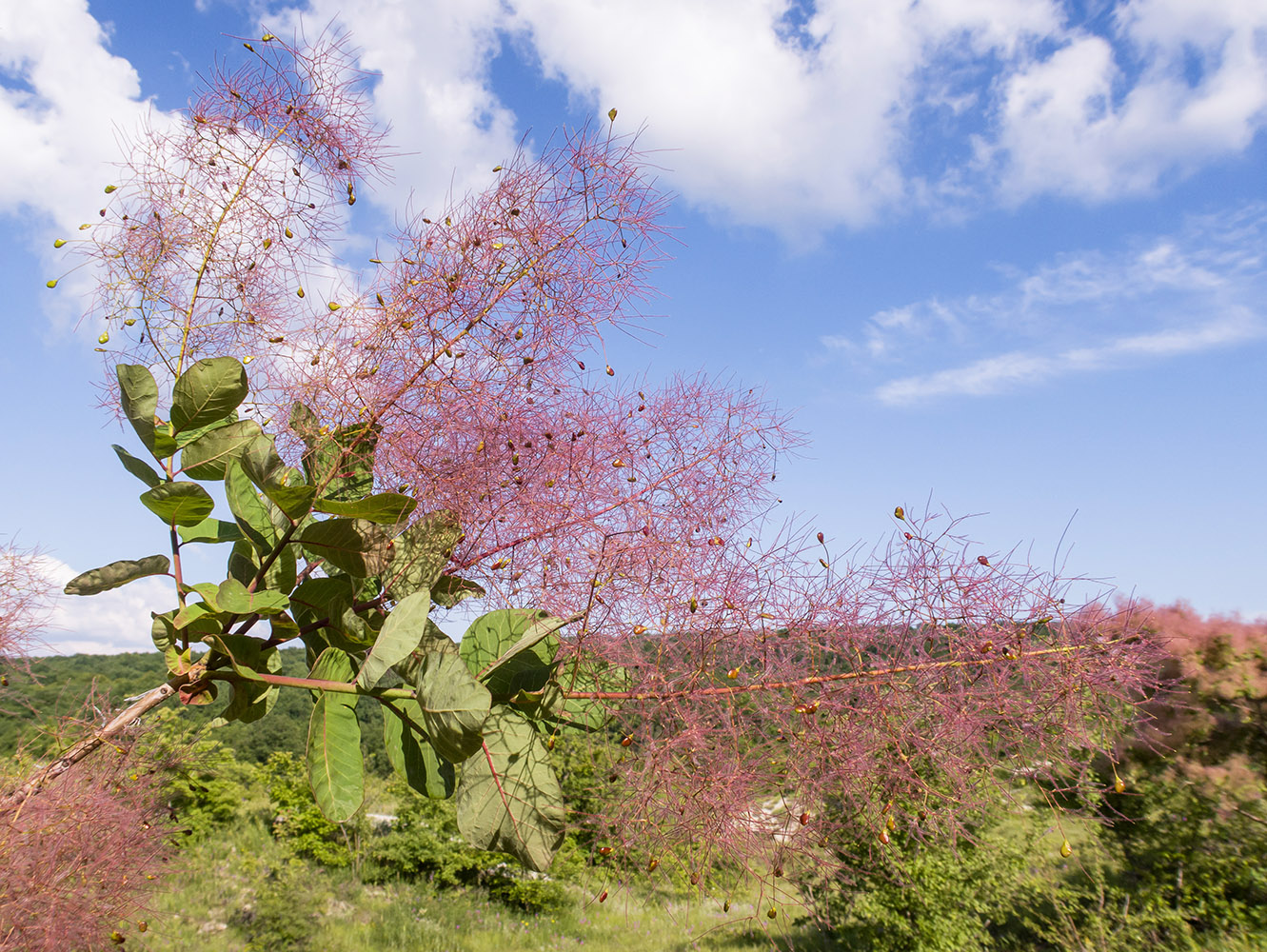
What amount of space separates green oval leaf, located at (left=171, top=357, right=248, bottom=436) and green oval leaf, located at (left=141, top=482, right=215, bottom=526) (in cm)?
13

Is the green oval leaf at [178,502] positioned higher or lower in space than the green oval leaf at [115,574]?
higher

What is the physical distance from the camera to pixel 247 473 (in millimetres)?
1053

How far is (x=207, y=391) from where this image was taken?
3.68ft

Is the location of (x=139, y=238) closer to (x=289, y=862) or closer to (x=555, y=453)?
(x=555, y=453)

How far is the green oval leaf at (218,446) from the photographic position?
117cm

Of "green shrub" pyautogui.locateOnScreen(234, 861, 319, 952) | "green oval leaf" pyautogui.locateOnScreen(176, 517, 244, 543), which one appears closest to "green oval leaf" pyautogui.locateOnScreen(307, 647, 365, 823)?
"green oval leaf" pyautogui.locateOnScreen(176, 517, 244, 543)

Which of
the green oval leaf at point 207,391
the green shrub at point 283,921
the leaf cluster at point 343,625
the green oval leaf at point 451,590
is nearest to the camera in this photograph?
the leaf cluster at point 343,625

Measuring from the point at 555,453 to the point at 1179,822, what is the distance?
246 inches

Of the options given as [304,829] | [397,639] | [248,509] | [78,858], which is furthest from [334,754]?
[304,829]

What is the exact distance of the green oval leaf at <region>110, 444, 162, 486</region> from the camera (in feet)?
3.94

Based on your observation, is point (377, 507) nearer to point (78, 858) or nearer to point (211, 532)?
point (211, 532)

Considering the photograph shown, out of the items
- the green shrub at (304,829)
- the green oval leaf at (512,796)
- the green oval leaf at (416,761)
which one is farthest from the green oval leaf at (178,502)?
the green shrub at (304,829)

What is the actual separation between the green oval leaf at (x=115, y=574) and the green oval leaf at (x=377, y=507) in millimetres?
352

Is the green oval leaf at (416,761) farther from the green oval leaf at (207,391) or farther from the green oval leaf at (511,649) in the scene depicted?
the green oval leaf at (207,391)
